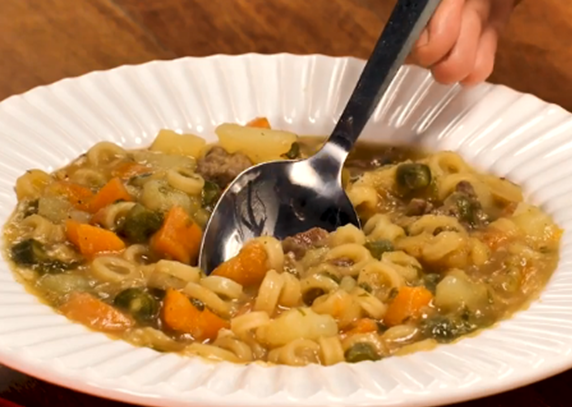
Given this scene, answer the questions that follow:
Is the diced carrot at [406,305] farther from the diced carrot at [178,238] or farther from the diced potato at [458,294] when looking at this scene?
the diced carrot at [178,238]

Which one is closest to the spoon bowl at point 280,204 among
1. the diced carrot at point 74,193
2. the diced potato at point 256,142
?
the diced potato at point 256,142

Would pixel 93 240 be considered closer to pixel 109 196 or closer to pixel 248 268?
pixel 109 196

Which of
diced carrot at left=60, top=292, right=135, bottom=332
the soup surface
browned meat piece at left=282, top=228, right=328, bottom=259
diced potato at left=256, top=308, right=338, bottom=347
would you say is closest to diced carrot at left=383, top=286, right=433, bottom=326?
the soup surface

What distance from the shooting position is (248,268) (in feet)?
7.83

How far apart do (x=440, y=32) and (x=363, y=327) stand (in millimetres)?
1065

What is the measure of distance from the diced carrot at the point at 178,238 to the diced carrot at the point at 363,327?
0.56 metres

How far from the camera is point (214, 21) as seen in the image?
420 centimetres

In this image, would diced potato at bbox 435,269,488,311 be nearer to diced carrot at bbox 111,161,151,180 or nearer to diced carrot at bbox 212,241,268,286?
diced carrot at bbox 212,241,268,286

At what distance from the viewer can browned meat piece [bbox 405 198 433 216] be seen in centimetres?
276

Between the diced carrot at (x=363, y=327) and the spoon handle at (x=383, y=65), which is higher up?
the spoon handle at (x=383, y=65)

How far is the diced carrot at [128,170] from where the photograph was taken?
293 centimetres

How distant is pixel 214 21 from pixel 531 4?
147 centimetres

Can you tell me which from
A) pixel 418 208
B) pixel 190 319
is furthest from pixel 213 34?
pixel 190 319

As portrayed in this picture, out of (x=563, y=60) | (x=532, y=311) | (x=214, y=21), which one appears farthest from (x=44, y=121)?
(x=563, y=60)
